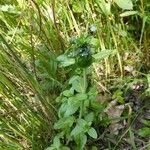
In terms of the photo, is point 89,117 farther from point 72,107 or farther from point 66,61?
point 66,61

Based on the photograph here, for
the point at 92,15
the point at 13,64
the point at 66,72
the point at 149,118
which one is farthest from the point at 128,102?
the point at 13,64

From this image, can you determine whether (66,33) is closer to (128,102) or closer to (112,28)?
(112,28)

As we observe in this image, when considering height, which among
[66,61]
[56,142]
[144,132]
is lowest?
[144,132]

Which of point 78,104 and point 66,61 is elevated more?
point 66,61

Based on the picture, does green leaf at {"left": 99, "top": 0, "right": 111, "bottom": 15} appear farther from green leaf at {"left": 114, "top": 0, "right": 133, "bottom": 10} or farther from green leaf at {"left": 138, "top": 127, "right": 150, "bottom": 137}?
green leaf at {"left": 138, "top": 127, "right": 150, "bottom": 137}

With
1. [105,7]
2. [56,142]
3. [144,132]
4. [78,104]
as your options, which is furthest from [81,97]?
[105,7]

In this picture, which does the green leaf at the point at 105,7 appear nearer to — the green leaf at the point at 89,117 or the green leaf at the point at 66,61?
the green leaf at the point at 66,61

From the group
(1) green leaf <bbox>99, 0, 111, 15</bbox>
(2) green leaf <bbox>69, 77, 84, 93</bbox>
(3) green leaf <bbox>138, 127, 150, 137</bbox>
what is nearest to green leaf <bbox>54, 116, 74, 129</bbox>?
(2) green leaf <bbox>69, 77, 84, 93</bbox>

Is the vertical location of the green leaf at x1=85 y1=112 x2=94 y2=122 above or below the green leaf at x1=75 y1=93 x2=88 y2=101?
below
